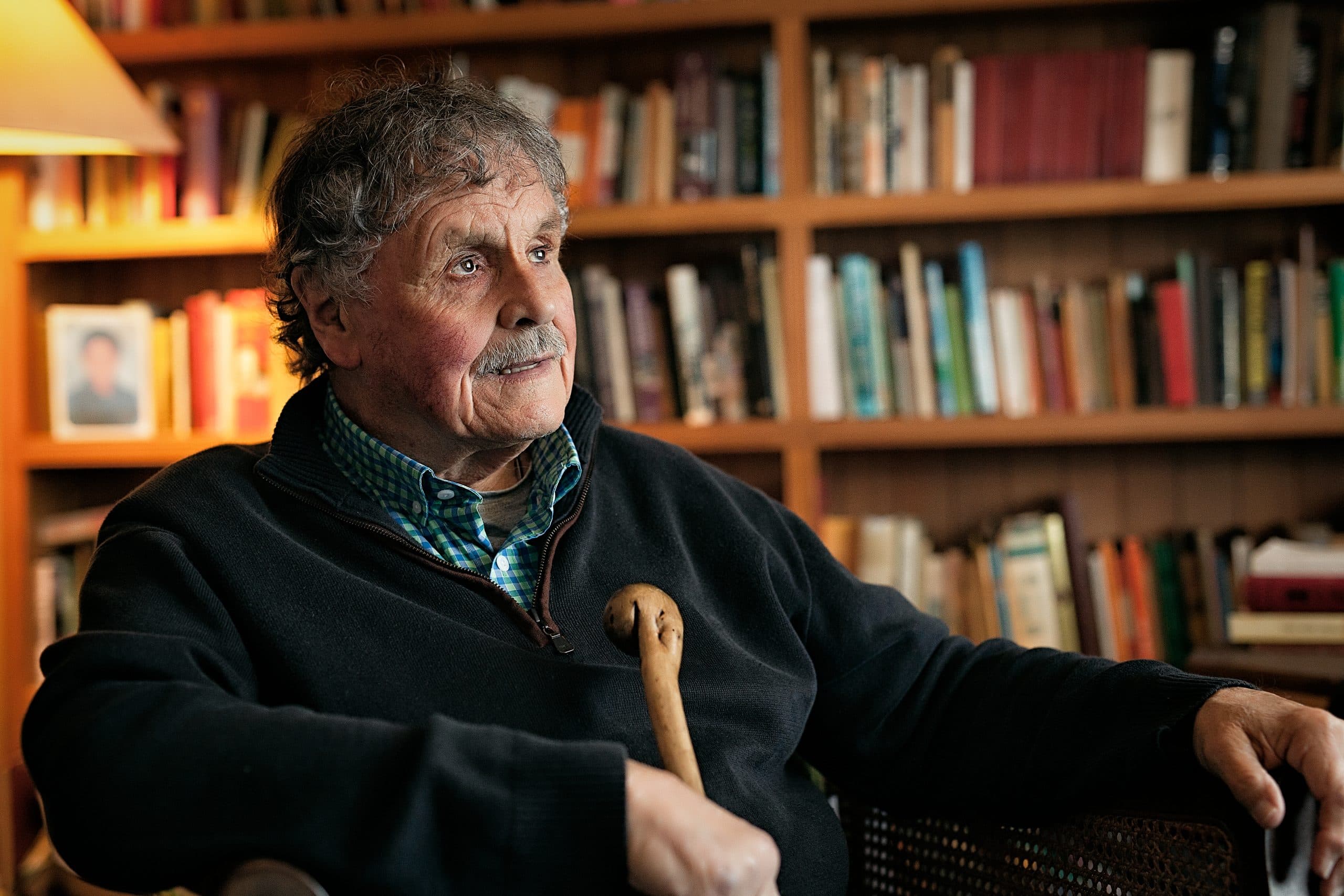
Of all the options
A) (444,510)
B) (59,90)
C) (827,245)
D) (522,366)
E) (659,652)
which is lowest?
(659,652)

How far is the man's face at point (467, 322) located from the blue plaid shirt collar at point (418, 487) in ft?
0.16

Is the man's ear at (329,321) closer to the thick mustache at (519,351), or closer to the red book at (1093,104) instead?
the thick mustache at (519,351)

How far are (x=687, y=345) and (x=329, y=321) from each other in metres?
1.03

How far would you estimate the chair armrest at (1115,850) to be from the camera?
0.94m

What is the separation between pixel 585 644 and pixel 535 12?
4.80ft

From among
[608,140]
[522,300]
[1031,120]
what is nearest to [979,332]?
[1031,120]

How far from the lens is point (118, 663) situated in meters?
0.90

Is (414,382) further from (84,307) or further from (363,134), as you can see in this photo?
(84,307)

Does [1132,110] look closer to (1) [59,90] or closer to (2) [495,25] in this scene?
(2) [495,25]

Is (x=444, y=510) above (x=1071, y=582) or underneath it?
above

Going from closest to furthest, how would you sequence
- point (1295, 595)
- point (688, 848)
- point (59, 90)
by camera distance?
point (688, 848)
point (59, 90)
point (1295, 595)

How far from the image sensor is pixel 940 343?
2139 millimetres

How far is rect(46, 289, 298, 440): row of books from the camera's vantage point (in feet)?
7.57

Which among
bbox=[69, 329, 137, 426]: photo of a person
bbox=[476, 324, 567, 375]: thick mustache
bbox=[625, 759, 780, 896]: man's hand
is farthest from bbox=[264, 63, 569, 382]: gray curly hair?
bbox=[69, 329, 137, 426]: photo of a person
